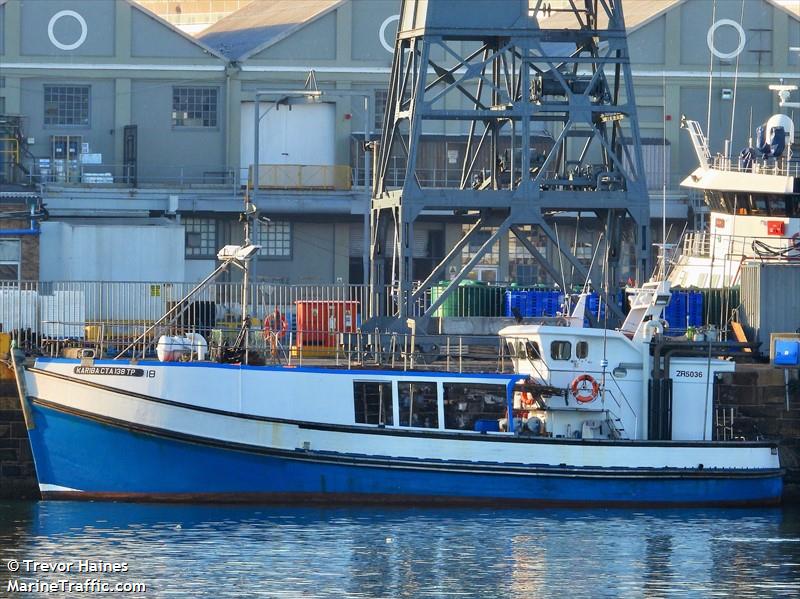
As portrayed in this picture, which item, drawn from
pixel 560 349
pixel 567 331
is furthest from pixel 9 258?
pixel 567 331

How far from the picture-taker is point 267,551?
27.6m

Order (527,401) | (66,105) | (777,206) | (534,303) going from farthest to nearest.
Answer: (66,105) < (777,206) < (534,303) < (527,401)

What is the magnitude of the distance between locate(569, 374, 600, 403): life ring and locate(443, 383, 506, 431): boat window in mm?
1368

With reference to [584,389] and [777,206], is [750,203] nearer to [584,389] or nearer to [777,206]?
[777,206]

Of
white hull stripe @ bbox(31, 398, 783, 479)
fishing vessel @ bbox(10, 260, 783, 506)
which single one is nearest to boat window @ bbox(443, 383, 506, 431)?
fishing vessel @ bbox(10, 260, 783, 506)

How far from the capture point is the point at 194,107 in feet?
211

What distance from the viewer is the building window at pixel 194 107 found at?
211 ft

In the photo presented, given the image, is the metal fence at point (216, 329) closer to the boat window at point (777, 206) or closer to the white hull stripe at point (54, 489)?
the white hull stripe at point (54, 489)

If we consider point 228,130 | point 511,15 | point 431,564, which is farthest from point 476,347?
point 228,130

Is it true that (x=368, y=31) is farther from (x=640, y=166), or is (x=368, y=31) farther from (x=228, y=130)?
(x=640, y=166)

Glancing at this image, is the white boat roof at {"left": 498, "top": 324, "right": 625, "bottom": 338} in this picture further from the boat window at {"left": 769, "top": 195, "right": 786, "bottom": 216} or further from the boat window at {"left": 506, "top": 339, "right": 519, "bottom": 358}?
the boat window at {"left": 769, "top": 195, "right": 786, "bottom": 216}

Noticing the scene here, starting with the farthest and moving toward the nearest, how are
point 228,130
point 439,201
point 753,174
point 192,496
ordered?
point 228,130 → point 753,174 → point 439,201 → point 192,496

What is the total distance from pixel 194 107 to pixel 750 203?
28.7 m

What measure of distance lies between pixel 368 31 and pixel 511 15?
94.8 ft
